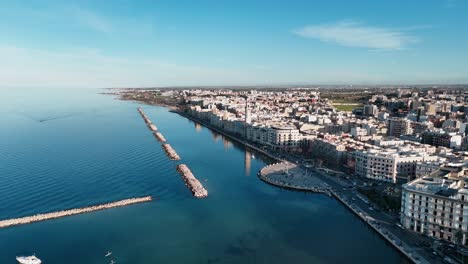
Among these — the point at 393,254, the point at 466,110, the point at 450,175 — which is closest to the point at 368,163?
the point at 450,175

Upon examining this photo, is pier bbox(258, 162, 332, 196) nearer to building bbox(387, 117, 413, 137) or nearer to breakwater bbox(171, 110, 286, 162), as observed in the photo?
breakwater bbox(171, 110, 286, 162)

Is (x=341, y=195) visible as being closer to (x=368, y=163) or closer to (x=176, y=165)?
(x=368, y=163)

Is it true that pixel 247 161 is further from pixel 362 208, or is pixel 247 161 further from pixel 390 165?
pixel 362 208

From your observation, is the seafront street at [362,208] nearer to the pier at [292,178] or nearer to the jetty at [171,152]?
the pier at [292,178]

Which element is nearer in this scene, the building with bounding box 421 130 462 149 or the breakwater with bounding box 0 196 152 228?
the breakwater with bounding box 0 196 152 228

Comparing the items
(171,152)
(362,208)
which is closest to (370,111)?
(171,152)

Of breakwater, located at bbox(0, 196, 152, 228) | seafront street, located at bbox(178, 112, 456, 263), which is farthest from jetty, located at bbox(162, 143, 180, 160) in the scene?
breakwater, located at bbox(0, 196, 152, 228)
